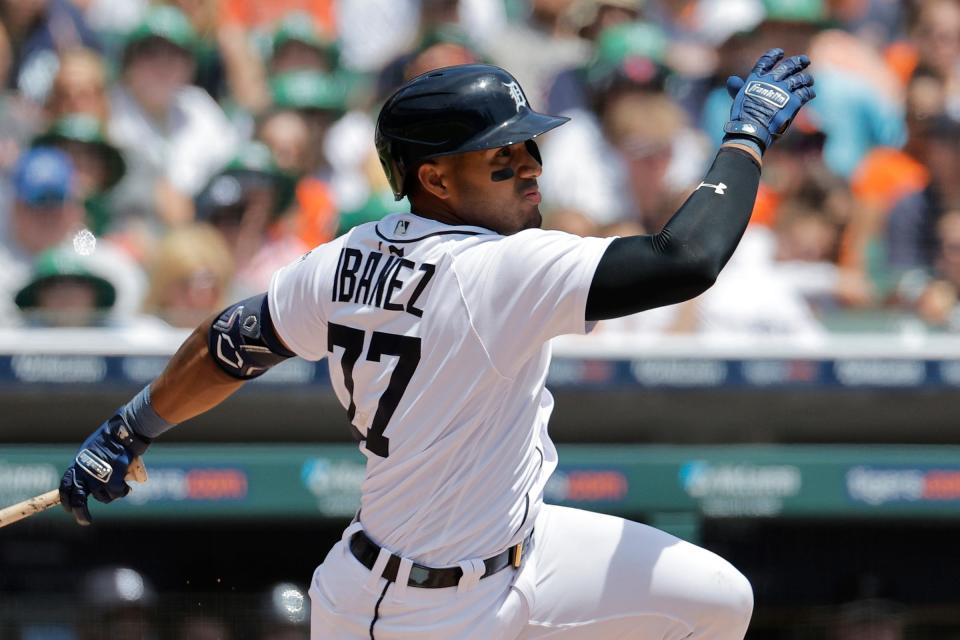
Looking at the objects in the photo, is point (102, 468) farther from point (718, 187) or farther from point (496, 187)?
point (718, 187)

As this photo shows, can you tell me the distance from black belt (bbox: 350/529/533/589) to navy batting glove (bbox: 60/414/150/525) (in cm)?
62

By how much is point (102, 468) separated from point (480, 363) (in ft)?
3.08

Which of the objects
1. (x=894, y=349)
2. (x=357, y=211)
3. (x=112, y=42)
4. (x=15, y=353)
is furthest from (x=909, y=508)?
(x=112, y=42)

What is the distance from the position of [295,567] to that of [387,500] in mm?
2036

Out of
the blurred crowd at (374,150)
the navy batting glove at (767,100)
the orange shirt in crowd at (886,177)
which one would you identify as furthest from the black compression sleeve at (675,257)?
the orange shirt in crowd at (886,177)

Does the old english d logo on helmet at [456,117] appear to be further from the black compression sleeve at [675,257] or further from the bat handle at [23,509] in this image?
the bat handle at [23,509]

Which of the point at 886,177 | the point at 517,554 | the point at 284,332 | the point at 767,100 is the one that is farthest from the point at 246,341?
the point at 886,177

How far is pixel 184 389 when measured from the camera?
287 centimetres

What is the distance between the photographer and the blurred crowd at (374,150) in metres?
4.84

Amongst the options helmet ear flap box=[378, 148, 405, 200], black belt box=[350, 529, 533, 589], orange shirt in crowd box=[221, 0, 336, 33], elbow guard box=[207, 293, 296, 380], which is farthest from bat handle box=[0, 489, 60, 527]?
orange shirt in crowd box=[221, 0, 336, 33]

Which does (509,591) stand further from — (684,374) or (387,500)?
(684,374)

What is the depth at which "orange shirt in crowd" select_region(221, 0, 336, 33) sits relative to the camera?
6.50m

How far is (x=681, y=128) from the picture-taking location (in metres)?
5.79

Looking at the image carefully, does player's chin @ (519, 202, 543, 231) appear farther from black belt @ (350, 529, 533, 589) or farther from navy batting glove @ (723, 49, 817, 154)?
black belt @ (350, 529, 533, 589)
